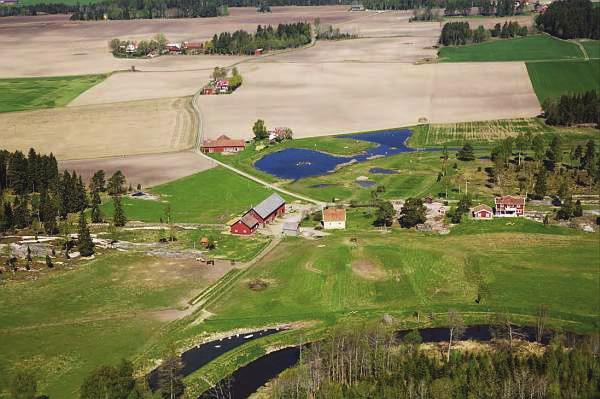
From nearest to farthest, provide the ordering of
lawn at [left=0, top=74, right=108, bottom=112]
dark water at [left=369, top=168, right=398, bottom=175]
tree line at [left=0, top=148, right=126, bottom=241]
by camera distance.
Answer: tree line at [left=0, top=148, right=126, bottom=241]
dark water at [left=369, top=168, right=398, bottom=175]
lawn at [left=0, top=74, right=108, bottom=112]

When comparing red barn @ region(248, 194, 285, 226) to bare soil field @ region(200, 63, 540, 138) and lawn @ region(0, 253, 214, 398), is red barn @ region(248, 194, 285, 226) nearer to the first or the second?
lawn @ region(0, 253, 214, 398)

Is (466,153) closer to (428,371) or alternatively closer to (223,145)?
(223,145)

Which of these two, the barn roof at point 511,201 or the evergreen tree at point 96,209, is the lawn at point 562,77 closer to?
the barn roof at point 511,201

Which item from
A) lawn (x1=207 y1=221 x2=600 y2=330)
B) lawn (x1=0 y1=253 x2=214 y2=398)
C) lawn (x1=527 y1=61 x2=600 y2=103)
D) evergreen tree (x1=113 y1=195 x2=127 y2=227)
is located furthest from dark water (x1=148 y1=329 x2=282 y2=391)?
lawn (x1=527 y1=61 x2=600 y2=103)

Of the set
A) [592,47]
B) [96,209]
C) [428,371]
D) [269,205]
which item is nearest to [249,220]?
[269,205]

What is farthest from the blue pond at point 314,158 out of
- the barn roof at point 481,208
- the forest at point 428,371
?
the forest at point 428,371

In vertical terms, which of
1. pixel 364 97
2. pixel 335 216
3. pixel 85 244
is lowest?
pixel 85 244
